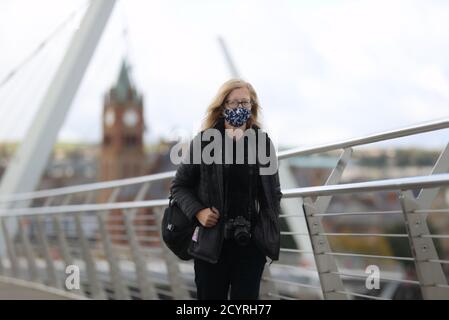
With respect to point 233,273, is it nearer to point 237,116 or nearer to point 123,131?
point 237,116

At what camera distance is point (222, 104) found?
3281 millimetres

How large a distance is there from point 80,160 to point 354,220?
40.8 metres

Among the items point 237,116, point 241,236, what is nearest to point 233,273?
point 241,236

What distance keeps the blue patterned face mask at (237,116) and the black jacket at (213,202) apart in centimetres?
8

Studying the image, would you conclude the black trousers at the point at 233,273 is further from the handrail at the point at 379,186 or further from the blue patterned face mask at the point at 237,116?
the handrail at the point at 379,186

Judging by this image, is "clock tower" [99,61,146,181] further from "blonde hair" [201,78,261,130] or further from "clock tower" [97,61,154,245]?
"blonde hair" [201,78,261,130]

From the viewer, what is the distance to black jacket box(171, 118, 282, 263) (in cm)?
319

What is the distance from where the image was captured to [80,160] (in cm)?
12862

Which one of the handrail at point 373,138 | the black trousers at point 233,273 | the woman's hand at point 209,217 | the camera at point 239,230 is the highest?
the handrail at point 373,138

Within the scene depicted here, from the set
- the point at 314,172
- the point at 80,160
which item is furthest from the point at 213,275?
the point at 80,160

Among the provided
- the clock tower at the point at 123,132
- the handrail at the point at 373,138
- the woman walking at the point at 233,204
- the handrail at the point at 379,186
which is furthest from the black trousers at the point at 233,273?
the clock tower at the point at 123,132

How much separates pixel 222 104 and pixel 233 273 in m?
0.55

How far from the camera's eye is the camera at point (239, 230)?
314 cm
